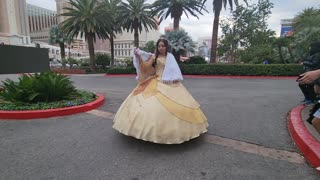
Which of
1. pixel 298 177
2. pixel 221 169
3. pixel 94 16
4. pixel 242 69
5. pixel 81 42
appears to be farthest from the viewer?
pixel 81 42

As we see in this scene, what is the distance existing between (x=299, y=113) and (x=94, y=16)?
2541 cm

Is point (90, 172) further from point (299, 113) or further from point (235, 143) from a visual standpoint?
point (299, 113)

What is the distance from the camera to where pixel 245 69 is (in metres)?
19.0

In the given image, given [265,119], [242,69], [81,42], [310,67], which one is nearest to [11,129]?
[265,119]

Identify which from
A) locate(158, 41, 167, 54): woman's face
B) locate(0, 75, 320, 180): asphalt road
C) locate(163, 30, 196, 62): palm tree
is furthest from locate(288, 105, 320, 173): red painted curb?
locate(163, 30, 196, 62): palm tree

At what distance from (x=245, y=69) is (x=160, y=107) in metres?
16.9

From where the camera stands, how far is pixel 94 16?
26.7 meters

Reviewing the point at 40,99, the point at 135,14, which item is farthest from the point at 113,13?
the point at 40,99

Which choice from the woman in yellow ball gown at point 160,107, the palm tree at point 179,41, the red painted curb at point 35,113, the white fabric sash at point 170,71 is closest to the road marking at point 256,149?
the woman in yellow ball gown at point 160,107

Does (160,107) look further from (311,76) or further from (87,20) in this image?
(87,20)

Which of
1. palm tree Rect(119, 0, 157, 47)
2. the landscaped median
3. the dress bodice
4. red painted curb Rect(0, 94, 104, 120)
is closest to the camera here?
the dress bodice

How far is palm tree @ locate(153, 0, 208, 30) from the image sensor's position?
966 inches

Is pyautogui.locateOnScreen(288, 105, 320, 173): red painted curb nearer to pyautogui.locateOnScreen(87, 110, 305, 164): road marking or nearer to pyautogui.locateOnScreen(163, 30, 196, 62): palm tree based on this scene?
pyautogui.locateOnScreen(87, 110, 305, 164): road marking

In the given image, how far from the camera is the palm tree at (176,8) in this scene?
24.5 metres
